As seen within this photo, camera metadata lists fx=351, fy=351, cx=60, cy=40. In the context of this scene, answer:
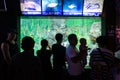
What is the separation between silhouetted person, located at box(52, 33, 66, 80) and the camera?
833cm

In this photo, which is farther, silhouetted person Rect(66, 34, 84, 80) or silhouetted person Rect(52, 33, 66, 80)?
silhouetted person Rect(52, 33, 66, 80)

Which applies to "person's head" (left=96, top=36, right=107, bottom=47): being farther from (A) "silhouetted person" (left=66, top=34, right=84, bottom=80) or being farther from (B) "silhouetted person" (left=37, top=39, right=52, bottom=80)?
(B) "silhouetted person" (left=37, top=39, right=52, bottom=80)

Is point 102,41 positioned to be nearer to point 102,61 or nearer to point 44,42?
point 102,61

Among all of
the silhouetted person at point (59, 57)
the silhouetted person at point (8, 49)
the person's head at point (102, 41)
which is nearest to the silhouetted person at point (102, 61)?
the person's head at point (102, 41)

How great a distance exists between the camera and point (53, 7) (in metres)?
9.83

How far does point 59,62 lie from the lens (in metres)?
8.39

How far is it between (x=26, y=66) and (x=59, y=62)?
2.54m

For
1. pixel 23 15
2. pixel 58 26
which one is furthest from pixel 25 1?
pixel 58 26

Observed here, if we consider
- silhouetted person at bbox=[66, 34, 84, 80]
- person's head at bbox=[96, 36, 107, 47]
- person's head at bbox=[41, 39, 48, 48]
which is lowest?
silhouetted person at bbox=[66, 34, 84, 80]

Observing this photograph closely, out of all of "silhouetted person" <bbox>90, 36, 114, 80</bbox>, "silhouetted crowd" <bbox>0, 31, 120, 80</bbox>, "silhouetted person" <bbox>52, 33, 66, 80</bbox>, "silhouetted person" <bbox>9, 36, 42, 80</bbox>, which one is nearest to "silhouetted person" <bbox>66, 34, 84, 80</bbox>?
"silhouetted crowd" <bbox>0, 31, 120, 80</bbox>

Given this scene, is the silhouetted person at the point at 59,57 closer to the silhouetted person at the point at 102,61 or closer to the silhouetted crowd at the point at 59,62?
the silhouetted crowd at the point at 59,62

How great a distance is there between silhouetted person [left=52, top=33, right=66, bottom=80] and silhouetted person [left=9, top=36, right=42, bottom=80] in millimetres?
2450

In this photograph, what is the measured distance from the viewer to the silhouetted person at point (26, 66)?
5.89 m

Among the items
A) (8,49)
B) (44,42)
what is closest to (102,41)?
(44,42)
